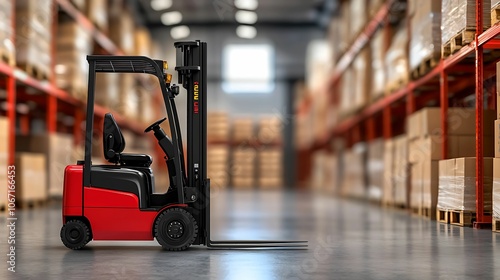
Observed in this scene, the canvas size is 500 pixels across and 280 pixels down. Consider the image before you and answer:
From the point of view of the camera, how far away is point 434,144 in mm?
8039

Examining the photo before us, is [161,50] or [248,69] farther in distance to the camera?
[248,69]

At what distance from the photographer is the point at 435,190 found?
26.2 feet

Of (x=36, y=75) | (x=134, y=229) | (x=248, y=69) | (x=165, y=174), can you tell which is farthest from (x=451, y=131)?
(x=248, y=69)

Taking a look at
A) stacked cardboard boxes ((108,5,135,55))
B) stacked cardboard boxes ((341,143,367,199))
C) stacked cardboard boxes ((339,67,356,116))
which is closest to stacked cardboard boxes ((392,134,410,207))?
stacked cardboard boxes ((341,143,367,199))

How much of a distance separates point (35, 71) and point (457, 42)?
6293mm

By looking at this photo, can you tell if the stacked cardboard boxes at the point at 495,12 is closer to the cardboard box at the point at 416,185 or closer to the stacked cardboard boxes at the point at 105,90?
the cardboard box at the point at 416,185

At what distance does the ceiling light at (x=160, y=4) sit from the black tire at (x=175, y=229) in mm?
18126

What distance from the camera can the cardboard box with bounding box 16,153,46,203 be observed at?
9.97 m

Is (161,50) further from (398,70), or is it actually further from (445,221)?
(445,221)

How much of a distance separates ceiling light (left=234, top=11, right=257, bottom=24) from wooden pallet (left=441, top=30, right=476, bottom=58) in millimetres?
16242

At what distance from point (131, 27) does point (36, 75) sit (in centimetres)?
794

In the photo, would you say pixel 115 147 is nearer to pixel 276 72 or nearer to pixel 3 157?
pixel 3 157

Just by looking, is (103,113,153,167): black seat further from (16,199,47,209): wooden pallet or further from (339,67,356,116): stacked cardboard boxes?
(339,67,356,116): stacked cardboard boxes

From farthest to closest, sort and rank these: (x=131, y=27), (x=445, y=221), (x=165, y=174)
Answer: (x=165, y=174), (x=131, y=27), (x=445, y=221)
